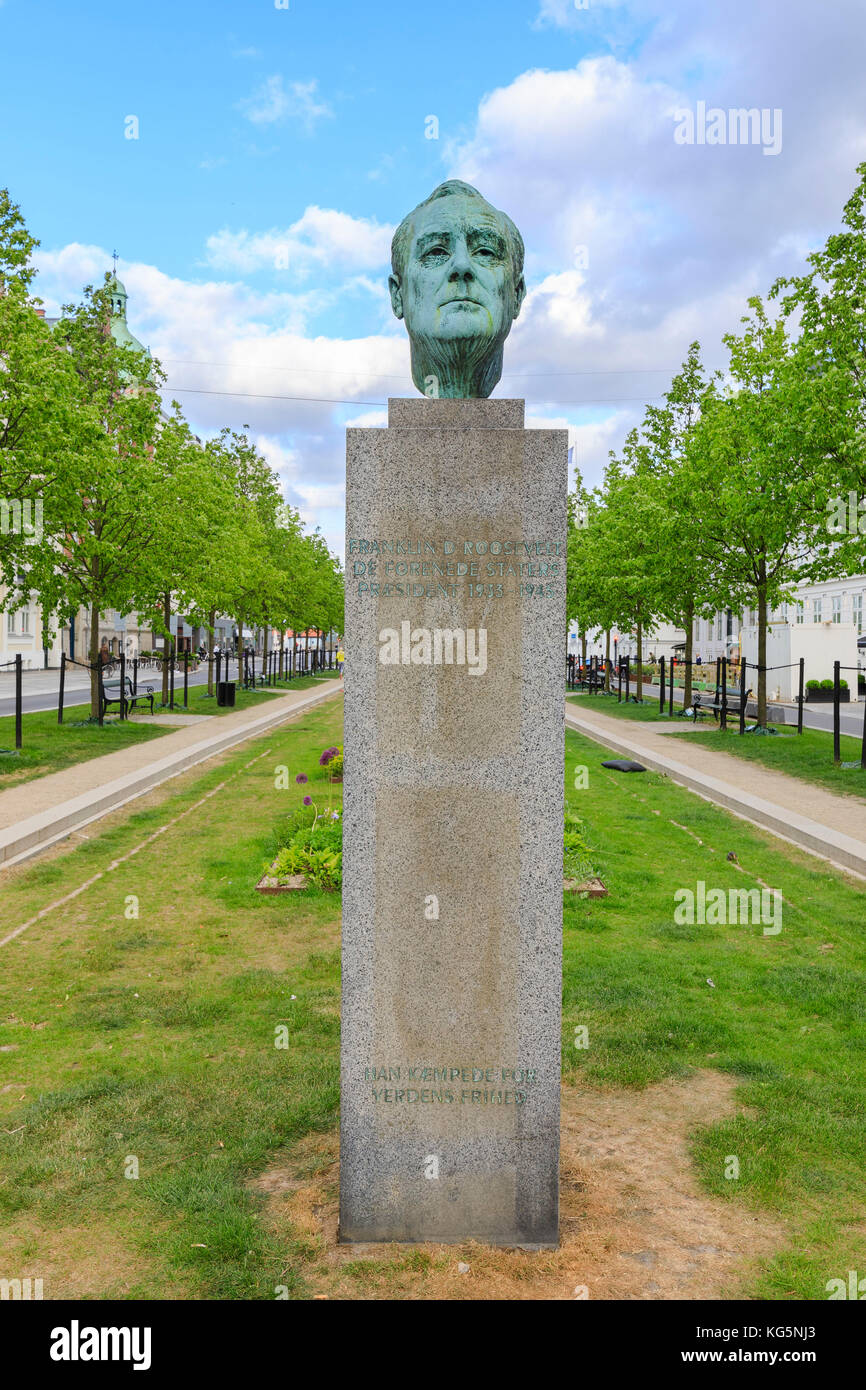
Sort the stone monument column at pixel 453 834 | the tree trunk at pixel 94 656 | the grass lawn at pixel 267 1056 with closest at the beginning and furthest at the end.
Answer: the grass lawn at pixel 267 1056 < the stone monument column at pixel 453 834 < the tree trunk at pixel 94 656

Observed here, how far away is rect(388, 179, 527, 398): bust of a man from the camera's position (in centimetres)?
423

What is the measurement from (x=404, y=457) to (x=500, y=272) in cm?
118

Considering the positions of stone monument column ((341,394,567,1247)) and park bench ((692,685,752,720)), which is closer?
stone monument column ((341,394,567,1247))

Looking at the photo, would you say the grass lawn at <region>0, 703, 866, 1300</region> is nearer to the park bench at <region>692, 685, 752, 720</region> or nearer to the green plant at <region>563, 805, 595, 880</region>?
the green plant at <region>563, 805, 595, 880</region>

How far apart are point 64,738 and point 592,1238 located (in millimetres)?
→ 18268

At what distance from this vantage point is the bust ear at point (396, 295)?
15.2 ft

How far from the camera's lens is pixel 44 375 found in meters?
15.8

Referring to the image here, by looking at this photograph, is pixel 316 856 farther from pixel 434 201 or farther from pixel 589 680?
pixel 589 680

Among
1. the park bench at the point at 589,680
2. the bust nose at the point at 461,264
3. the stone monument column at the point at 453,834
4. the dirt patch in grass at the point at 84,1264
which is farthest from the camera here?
the park bench at the point at 589,680

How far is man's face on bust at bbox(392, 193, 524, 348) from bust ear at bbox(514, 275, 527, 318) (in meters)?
0.23

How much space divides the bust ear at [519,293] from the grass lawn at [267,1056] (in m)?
3.96

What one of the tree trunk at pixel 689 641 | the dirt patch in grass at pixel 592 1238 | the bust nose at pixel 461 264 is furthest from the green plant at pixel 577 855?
the tree trunk at pixel 689 641

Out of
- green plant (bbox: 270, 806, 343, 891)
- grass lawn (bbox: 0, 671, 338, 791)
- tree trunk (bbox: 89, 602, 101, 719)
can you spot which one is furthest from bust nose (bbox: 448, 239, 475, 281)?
tree trunk (bbox: 89, 602, 101, 719)

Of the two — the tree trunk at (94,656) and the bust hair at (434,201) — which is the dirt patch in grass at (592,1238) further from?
the tree trunk at (94,656)
